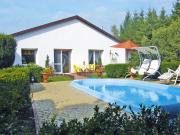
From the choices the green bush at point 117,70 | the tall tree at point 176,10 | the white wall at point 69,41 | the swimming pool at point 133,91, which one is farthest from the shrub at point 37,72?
the tall tree at point 176,10

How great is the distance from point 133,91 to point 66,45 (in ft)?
38.3

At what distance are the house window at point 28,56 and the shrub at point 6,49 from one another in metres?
4.94

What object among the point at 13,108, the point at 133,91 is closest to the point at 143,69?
the point at 133,91

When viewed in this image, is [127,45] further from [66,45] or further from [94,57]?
[66,45]

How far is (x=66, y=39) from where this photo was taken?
3028cm

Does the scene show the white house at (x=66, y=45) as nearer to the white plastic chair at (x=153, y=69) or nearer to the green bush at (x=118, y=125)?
the white plastic chair at (x=153, y=69)

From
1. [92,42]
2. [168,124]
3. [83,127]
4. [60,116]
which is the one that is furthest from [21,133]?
[92,42]

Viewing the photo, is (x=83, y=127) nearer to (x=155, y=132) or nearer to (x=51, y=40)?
(x=155, y=132)

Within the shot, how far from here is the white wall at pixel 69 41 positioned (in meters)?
28.6

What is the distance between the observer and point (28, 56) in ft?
95.0

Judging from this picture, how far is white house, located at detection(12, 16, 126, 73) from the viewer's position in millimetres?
28594

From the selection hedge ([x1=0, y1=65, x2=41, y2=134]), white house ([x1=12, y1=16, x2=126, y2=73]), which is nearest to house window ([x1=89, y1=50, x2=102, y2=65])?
white house ([x1=12, y1=16, x2=126, y2=73])

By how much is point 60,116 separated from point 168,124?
20.0ft

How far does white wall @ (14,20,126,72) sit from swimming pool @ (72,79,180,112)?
6769 mm
